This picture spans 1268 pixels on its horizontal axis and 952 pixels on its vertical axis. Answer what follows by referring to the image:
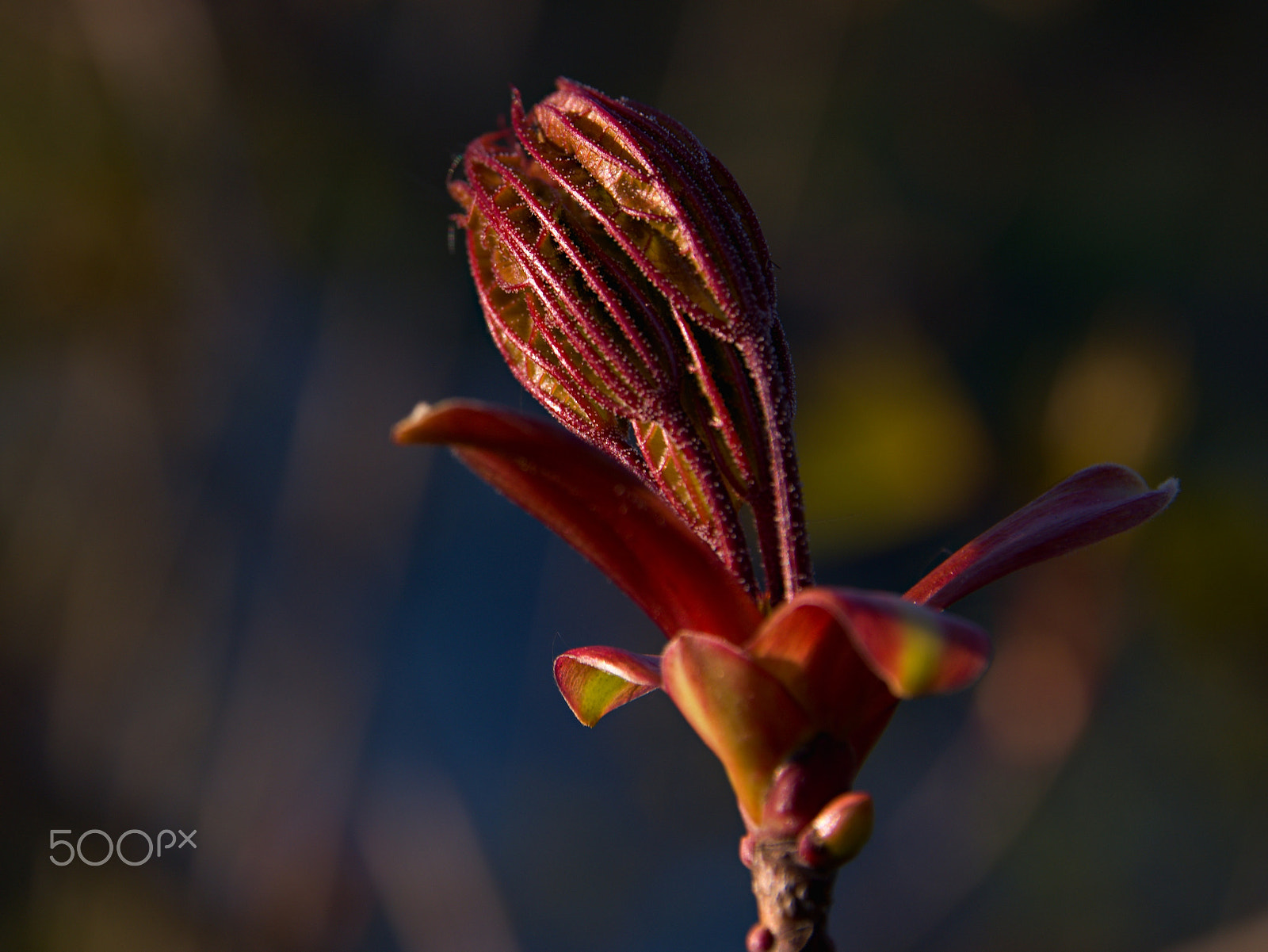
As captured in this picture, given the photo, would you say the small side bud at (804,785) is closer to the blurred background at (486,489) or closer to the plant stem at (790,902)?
the plant stem at (790,902)

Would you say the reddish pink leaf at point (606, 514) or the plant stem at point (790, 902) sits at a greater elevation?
the reddish pink leaf at point (606, 514)

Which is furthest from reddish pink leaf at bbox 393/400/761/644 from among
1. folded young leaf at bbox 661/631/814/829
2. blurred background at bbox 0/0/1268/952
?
blurred background at bbox 0/0/1268/952

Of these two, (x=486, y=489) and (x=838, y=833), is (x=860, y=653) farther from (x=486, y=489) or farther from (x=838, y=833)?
(x=486, y=489)

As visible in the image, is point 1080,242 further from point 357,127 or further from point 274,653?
point 274,653

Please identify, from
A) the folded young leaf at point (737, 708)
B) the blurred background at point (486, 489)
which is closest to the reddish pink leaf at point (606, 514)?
the folded young leaf at point (737, 708)

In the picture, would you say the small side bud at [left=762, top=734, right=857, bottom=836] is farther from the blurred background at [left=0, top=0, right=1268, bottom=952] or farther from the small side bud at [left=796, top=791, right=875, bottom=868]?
the blurred background at [left=0, top=0, right=1268, bottom=952]

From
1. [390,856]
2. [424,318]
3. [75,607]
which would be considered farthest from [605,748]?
[75,607]

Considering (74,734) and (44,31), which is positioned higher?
(44,31)
